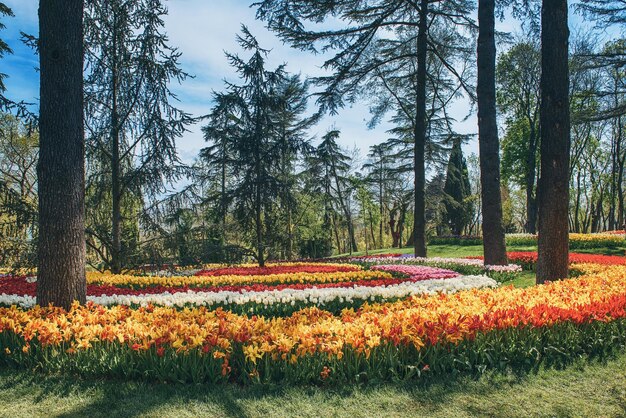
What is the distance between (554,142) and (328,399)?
5.91 metres

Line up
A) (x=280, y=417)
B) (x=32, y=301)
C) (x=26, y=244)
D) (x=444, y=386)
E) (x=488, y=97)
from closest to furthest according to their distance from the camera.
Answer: (x=280, y=417) < (x=444, y=386) < (x=32, y=301) < (x=26, y=244) < (x=488, y=97)

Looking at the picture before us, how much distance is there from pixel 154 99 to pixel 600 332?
1086 cm

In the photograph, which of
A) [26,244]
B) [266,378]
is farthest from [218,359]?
[26,244]

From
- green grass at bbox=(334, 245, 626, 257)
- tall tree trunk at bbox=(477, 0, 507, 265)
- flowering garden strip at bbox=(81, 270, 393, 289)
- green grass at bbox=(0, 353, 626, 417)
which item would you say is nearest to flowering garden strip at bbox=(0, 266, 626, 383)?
green grass at bbox=(0, 353, 626, 417)

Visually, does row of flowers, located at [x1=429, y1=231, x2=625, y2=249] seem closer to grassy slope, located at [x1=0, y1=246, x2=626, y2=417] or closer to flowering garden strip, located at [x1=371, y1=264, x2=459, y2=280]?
flowering garden strip, located at [x1=371, y1=264, x2=459, y2=280]

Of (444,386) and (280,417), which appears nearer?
(280,417)


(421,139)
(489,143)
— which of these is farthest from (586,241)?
(489,143)

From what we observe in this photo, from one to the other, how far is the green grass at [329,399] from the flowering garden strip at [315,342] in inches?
5.7

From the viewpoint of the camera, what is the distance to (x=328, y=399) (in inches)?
137

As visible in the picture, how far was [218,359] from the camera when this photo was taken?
377 centimetres

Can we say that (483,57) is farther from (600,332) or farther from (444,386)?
(444,386)

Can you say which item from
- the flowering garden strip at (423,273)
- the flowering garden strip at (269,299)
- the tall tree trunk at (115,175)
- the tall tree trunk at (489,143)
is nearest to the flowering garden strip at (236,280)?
the flowering garden strip at (423,273)

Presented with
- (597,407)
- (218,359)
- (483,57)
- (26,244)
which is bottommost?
(597,407)

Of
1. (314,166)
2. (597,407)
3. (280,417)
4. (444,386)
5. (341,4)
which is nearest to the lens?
(280,417)
